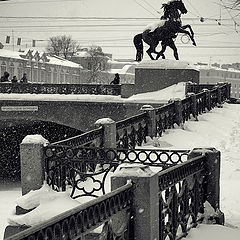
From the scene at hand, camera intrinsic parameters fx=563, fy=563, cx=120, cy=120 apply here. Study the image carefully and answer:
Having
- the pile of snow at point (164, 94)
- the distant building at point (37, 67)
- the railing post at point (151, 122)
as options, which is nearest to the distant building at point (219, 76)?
the distant building at point (37, 67)

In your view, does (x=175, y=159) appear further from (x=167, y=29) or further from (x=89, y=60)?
(x=89, y=60)

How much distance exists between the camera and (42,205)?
8398 millimetres

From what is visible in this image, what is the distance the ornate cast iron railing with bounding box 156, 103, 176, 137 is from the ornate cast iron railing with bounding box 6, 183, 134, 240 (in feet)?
36.6

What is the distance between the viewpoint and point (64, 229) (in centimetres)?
450

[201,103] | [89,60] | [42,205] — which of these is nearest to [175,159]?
[42,205]

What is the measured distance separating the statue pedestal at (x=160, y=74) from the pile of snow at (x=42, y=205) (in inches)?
678

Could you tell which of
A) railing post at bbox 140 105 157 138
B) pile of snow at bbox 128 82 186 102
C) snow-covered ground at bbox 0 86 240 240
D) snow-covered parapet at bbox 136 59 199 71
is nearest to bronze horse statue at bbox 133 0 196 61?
snow-covered parapet at bbox 136 59 199 71

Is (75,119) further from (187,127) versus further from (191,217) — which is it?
(191,217)

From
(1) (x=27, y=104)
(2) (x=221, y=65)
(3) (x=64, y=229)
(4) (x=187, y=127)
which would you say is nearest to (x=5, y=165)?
(1) (x=27, y=104)

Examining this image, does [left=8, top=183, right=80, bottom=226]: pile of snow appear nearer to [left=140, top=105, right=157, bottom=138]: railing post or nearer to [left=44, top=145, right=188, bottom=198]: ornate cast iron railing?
[left=44, top=145, right=188, bottom=198]: ornate cast iron railing

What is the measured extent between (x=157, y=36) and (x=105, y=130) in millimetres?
14534

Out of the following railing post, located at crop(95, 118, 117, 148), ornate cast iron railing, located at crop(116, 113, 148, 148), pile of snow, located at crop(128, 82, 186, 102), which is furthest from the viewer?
pile of snow, located at crop(128, 82, 186, 102)

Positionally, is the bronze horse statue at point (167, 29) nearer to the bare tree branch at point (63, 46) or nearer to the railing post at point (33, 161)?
the railing post at point (33, 161)

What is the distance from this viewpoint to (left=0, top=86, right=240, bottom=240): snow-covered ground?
7812 mm
